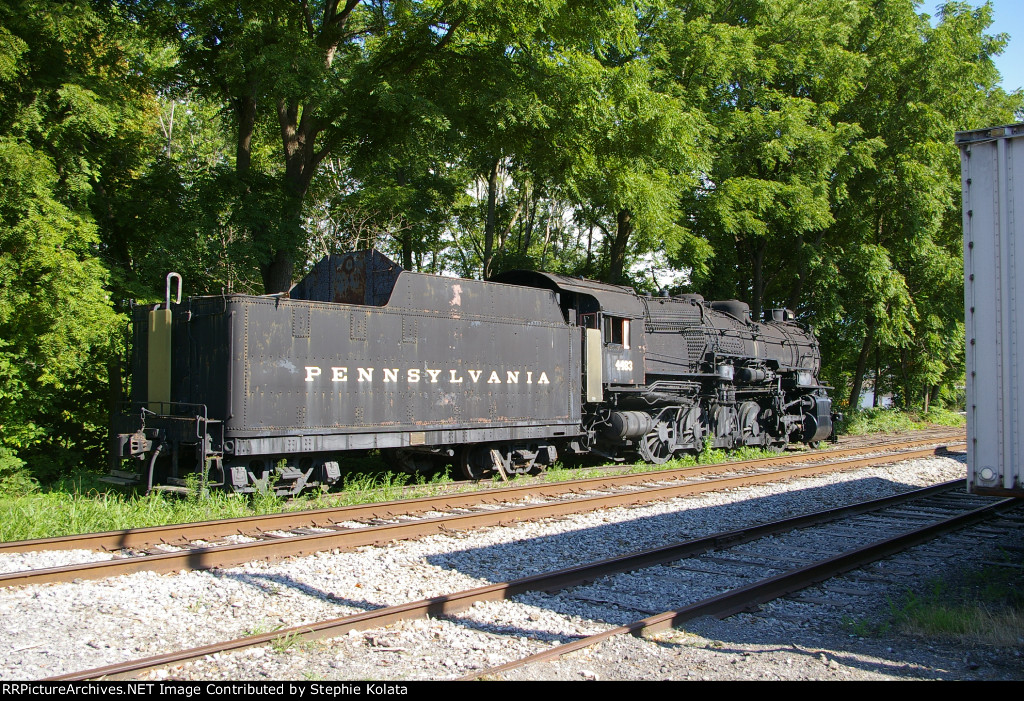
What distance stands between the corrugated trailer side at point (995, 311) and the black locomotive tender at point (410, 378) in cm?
717

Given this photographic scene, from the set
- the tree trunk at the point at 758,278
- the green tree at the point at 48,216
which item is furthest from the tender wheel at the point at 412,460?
the tree trunk at the point at 758,278

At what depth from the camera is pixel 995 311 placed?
514cm

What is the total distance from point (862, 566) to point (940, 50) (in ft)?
66.3

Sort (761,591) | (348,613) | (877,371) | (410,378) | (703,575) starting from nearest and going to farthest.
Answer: (348,613) → (761,591) → (703,575) → (410,378) → (877,371)

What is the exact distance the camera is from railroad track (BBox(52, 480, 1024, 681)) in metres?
4.83

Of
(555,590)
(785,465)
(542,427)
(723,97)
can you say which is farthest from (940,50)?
(555,590)

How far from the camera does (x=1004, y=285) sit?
5.11m

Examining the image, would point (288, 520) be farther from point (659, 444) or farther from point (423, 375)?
point (659, 444)

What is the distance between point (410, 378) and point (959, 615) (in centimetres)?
728

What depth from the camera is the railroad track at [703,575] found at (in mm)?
4828

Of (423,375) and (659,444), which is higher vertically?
(423,375)

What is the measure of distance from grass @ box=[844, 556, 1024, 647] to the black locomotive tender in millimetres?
6646

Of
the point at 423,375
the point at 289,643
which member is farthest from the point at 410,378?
the point at 289,643

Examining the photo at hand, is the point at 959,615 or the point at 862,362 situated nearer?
the point at 959,615
